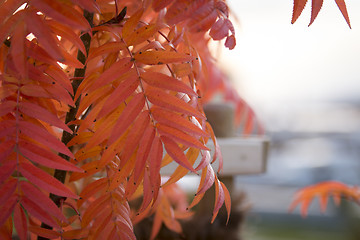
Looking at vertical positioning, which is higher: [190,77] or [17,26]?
[17,26]

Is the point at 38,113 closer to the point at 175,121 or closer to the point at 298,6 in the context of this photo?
the point at 175,121

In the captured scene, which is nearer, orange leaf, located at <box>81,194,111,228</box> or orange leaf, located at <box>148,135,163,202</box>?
orange leaf, located at <box>148,135,163,202</box>

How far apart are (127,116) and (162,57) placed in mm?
71

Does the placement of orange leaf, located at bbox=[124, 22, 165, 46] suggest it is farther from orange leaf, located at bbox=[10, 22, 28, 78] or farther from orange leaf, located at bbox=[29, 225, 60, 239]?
orange leaf, located at bbox=[29, 225, 60, 239]

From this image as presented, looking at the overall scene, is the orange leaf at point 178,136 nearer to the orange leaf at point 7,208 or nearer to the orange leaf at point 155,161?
the orange leaf at point 155,161

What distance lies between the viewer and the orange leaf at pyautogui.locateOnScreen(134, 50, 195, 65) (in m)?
0.37

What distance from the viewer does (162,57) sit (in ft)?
1.21

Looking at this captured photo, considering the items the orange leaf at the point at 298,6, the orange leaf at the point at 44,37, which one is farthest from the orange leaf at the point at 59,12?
the orange leaf at the point at 298,6

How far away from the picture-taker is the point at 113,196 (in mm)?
469

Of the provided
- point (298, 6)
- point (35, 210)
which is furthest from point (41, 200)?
point (298, 6)

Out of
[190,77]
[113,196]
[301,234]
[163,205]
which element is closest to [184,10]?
[190,77]

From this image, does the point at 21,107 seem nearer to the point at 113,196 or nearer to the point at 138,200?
the point at 113,196

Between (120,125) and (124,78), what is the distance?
0.07m

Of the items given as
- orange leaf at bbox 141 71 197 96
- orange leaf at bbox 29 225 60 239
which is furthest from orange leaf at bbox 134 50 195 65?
orange leaf at bbox 29 225 60 239
